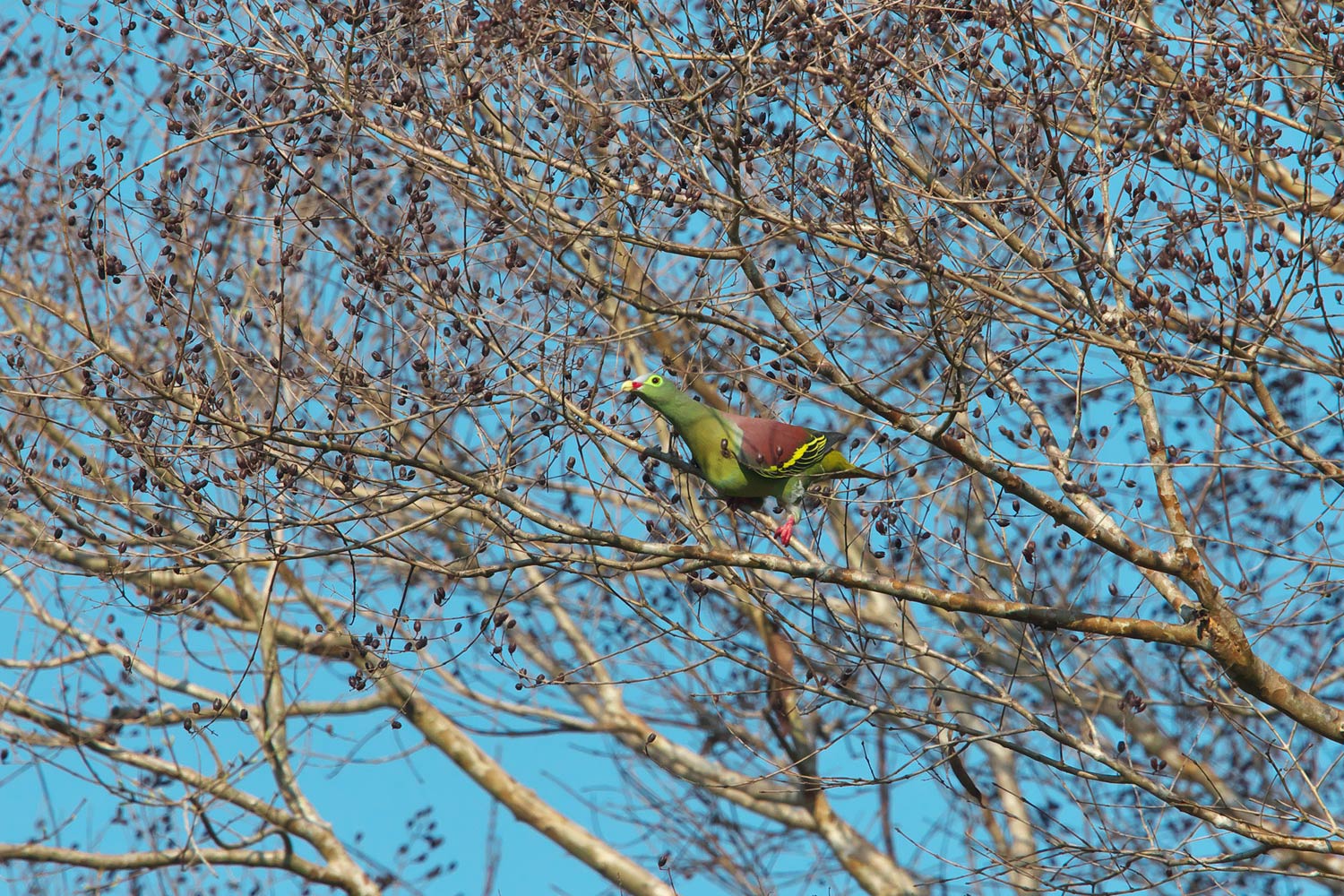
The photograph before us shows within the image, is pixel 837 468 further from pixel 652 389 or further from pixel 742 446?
pixel 652 389

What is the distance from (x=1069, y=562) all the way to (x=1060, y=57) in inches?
193

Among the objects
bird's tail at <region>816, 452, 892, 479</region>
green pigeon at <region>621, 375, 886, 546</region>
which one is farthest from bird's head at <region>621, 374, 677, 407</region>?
bird's tail at <region>816, 452, 892, 479</region>

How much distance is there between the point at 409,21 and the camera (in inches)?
238

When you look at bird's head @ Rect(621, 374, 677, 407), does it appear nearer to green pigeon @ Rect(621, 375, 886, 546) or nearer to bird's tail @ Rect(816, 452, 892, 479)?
green pigeon @ Rect(621, 375, 886, 546)

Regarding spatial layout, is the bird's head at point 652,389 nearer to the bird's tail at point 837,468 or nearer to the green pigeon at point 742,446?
the green pigeon at point 742,446

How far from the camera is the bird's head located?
692cm

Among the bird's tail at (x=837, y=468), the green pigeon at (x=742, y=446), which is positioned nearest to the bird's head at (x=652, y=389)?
the green pigeon at (x=742, y=446)

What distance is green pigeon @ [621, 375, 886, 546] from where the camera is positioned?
691 cm

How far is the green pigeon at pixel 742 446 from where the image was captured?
272 inches

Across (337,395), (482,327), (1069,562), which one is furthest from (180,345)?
(1069,562)

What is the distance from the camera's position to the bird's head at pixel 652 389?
6.92 m

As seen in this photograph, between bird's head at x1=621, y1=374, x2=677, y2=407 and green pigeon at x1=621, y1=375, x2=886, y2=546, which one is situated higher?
bird's head at x1=621, y1=374, x2=677, y2=407

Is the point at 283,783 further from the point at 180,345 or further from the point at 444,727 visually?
the point at 180,345

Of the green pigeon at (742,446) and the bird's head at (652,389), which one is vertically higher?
the bird's head at (652,389)
